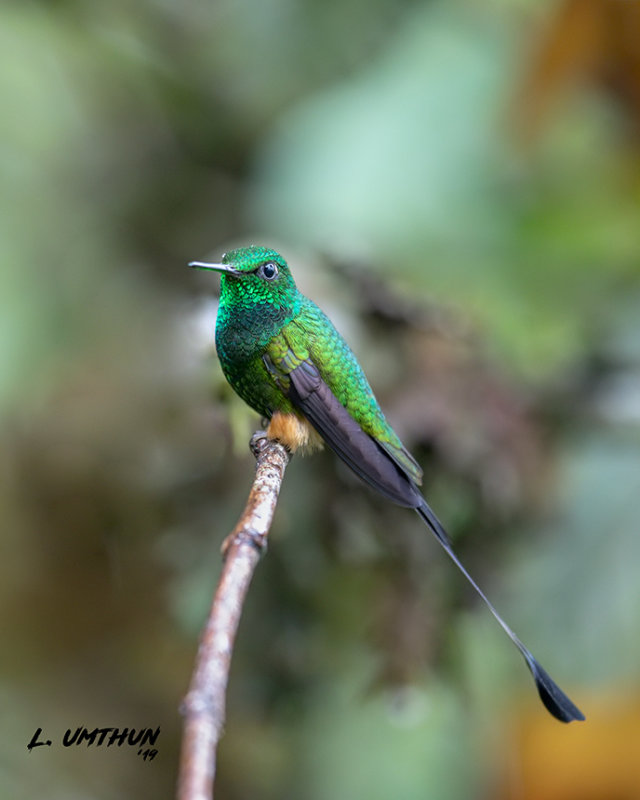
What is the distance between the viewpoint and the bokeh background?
277cm

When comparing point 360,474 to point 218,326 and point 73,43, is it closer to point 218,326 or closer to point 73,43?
point 218,326

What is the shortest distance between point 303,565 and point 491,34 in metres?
2.83

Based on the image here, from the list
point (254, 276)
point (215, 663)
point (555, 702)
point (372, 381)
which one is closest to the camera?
point (215, 663)

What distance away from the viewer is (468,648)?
318cm

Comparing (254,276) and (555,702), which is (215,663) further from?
(254,276)

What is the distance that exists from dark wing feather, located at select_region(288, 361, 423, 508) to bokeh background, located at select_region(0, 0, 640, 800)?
0.29 meters

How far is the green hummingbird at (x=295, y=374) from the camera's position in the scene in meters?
1.95

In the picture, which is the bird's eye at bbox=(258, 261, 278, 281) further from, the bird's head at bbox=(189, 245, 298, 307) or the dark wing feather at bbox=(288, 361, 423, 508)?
the dark wing feather at bbox=(288, 361, 423, 508)

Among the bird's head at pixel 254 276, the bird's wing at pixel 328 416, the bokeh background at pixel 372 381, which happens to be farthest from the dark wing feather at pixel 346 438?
the bokeh background at pixel 372 381

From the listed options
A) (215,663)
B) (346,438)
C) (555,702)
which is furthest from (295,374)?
(215,663)

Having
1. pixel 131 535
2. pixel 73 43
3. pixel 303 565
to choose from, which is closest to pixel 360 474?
pixel 303 565

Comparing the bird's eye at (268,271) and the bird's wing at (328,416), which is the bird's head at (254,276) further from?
the bird's wing at (328,416)

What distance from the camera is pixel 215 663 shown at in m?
0.86

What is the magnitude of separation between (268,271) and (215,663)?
120 cm
